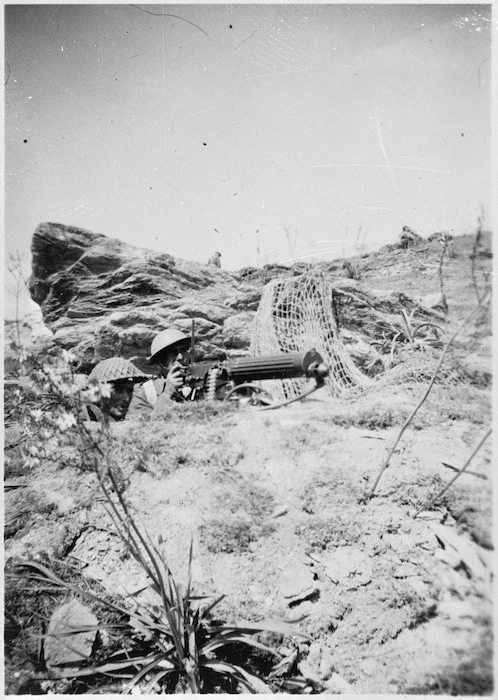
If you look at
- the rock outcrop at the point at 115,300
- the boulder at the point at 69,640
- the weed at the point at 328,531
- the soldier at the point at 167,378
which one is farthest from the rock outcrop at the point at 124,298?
the boulder at the point at 69,640

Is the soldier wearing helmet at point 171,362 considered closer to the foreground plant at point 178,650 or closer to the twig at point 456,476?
the foreground plant at point 178,650

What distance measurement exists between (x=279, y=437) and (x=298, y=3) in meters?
3.20

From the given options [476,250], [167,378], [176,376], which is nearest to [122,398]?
[167,378]

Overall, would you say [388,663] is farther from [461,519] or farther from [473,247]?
[473,247]

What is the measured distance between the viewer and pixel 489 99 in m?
2.15

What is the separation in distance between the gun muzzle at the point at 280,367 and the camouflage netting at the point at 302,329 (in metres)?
Answer: 3.00

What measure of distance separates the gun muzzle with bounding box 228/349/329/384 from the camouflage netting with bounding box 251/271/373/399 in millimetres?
3004

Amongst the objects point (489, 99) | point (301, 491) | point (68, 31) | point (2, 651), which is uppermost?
point (68, 31)

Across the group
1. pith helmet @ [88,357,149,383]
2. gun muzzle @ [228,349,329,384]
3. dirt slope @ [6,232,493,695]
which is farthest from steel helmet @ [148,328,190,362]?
gun muzzle @ [228,349,329,384]

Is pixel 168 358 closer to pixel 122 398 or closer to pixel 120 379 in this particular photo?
pixel 120 379

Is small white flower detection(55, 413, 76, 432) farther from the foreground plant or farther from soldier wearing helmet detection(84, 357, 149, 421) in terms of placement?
soldier wearing helmet detection(84, 357, 149, 421)

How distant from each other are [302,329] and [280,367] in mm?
4259

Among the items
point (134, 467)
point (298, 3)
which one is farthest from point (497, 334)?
point (134, 467)

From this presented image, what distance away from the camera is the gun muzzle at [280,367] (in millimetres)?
1845
